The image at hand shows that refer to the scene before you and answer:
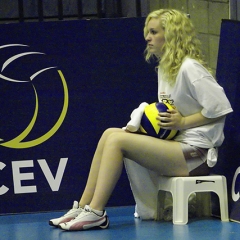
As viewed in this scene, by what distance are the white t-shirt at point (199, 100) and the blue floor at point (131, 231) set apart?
0.53 meters

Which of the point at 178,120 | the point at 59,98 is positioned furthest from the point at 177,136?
the point at 59,98

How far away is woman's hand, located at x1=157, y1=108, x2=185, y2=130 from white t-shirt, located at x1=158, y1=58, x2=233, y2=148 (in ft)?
0.31

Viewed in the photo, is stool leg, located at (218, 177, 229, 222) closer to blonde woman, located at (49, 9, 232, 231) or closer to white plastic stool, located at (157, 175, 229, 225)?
white plastic stool, located at (157, 175, 229, 225)

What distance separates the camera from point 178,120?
4.29 metres

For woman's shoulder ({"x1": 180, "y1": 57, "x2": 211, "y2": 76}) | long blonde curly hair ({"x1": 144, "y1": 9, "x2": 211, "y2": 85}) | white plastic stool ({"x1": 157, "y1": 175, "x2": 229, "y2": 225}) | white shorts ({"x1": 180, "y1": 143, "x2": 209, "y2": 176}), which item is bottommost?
white plastic stool ({"x1": 157, "y1": 175, "x2": 229, "y2": 225})

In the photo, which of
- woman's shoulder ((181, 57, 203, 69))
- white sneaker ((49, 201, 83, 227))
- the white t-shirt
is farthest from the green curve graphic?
woman's shoulder ((181, 57, 203, 69))

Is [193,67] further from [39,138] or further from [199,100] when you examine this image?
[39,138]

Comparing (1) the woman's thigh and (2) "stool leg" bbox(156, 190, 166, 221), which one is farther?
(2) "stool leg" bbox(156, 190, 166, 221)

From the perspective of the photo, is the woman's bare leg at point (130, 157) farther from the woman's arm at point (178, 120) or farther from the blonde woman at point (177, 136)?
the woman's arm at point (178, 120)

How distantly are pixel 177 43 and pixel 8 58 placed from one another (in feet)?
4.50

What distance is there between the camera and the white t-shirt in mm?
4234

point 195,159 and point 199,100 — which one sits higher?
point 199,100

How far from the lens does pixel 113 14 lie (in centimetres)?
885

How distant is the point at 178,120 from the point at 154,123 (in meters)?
0.16
